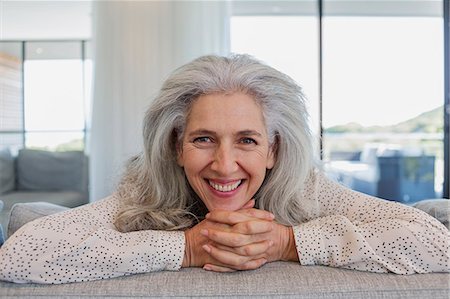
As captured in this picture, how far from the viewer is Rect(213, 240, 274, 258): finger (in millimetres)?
888

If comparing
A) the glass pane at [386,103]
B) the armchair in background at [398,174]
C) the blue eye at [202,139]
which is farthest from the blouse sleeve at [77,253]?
the armchair in background at [398,174]

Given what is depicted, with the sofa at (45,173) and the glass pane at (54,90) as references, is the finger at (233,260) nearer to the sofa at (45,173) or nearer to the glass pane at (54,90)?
A: the sofa at (45,173)

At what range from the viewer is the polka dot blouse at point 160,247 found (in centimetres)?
84

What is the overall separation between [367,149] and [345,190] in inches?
154

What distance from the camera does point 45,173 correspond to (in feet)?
14.6

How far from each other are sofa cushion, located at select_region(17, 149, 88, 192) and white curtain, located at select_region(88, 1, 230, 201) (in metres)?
0.95

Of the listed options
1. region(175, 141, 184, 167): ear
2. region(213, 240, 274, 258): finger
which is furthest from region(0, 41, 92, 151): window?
region(213, 240, 274, 258): finger

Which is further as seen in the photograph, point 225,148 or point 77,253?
point 225,148

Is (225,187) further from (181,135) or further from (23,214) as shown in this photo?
(23,214)

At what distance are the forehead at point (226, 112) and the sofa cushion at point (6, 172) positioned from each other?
3.70 metres

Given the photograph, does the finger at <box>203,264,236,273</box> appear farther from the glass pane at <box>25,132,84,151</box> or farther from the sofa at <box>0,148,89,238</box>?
the glass pane at <box>25,132,84,151</box>

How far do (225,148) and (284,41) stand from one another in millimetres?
3902

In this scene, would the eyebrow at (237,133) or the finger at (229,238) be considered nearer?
the finger at (229,238)

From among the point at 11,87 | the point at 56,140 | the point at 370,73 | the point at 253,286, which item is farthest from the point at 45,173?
the point at 253,286
